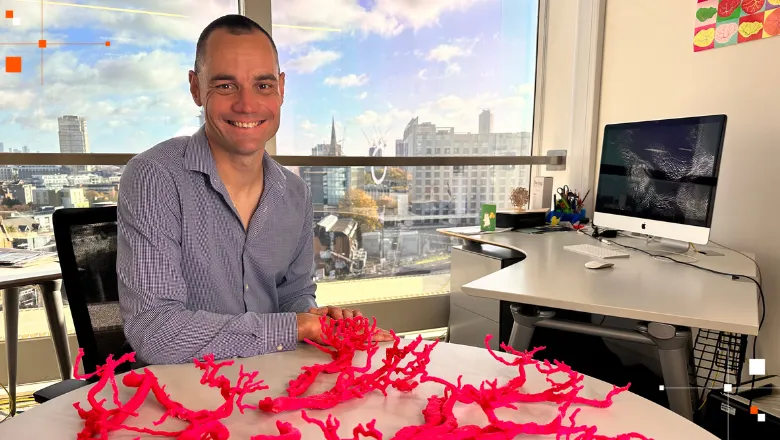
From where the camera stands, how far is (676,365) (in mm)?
1507

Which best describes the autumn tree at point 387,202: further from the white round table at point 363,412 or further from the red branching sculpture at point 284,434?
the red branching sculpture at point 284,434

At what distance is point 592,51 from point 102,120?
2.77 meters

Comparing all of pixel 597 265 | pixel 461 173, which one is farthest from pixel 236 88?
pixel 461 173

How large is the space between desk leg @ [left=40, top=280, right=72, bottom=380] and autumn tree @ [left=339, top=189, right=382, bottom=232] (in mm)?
1542

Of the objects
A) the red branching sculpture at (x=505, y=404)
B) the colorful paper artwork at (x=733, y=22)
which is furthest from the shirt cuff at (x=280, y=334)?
the colorful paper artwork at (x=733, y=22)

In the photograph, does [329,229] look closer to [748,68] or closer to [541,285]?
[541,285]

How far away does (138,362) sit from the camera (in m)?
1.14

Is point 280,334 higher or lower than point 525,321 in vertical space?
higher

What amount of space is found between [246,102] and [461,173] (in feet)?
7.43

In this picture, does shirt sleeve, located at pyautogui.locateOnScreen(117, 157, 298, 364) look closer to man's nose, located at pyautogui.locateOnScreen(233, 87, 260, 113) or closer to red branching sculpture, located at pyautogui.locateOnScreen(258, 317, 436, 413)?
red branching sculpture, located at pyautogui.locateOnScreen(258, 317, 436, 413)

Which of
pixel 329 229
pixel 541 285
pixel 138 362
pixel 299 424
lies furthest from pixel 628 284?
pixel 329 229

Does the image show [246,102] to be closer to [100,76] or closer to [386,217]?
[100,76]

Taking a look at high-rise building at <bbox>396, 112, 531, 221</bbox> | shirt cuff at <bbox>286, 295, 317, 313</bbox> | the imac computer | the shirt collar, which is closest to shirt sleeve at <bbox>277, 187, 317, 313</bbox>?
shirt cuff at <bbox>286, 295, 317, 313</bbox>

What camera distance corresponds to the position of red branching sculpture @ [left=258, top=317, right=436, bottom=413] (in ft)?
2.71
